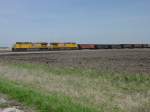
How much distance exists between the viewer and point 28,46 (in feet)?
265

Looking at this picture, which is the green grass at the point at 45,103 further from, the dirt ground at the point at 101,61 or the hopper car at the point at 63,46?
the hopper car at the point at 63,46

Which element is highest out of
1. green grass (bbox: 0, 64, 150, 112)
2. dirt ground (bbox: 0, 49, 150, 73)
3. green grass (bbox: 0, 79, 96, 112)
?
green grass (bbox: 0, 79, 96, 112)

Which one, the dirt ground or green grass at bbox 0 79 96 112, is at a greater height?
green grass at bbox 0 79 96 112

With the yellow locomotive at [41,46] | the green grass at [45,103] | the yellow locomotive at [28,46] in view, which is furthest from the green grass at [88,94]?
the yellow locomotive at [41,46]

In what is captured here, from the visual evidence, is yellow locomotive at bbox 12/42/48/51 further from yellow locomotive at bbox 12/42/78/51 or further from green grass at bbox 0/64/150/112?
green grass at bbox 0/64/150/112

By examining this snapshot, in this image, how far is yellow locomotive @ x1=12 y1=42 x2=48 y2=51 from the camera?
260ft

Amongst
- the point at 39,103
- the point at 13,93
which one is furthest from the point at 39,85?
the point at 39,103

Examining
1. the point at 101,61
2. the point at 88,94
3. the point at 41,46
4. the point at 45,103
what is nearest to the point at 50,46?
the point at 41,46

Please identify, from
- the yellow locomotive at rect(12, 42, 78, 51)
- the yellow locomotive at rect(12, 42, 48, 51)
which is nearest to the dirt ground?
the yellow locomotive at rect(12, 42, 48, 51)

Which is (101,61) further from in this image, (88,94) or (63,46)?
(63,46)

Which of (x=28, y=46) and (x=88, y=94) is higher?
(x=28, y=46)

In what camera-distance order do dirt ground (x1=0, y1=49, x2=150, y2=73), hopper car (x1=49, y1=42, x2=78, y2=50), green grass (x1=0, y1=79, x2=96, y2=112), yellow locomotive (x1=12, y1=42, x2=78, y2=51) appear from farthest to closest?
hopper car (x1=49, y1=42, x2=78, y2=50), yellow locomotive (x1=12, y1=42, x2=78, y2=51), dirt ground (x1=0, y1=49, x2=150, y2=73), green grass (x1=0, y1=79, x2=96, y2=112)

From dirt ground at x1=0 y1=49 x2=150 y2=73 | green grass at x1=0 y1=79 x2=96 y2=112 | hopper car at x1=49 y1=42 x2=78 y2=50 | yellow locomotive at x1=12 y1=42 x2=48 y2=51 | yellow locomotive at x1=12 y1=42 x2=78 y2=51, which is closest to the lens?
green grass at x1=0 y1=79 x2=96 y2=112

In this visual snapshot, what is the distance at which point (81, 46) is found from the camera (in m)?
91.6
